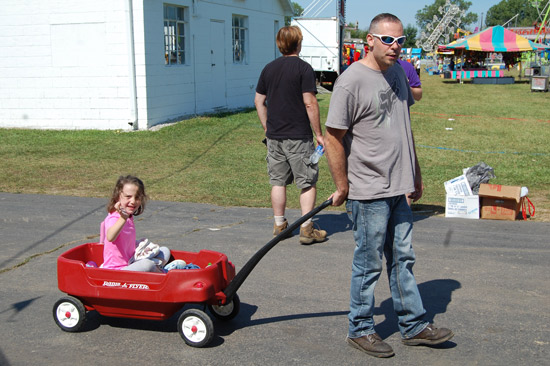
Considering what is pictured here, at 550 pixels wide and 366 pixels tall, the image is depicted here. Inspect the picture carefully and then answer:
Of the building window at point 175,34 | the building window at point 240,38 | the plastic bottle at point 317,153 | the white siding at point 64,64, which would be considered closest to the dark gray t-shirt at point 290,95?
the plastic bottle at point 317,153

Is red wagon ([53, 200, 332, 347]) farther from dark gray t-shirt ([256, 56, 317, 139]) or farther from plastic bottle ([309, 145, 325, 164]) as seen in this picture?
dark gray t-shirt ([256, 56, 317, 139])

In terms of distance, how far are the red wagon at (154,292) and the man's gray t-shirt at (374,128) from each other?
33 cm

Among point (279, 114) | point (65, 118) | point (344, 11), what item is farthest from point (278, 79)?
point (344, 11)

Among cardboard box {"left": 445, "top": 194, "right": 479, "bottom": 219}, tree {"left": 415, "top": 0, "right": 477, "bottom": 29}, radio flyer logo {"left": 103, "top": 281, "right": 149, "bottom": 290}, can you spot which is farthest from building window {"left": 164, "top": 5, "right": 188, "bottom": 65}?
tree {"left": 415, "top": 0, "right": 477, "bottom": 29}

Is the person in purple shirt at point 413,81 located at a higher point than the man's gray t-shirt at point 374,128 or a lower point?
higher

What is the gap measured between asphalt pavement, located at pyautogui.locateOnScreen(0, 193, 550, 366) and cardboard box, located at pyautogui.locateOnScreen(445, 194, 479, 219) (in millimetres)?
143

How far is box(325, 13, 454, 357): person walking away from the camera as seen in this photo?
12.0 ft

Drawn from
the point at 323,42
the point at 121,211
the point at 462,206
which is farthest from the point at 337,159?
the point at 323,42

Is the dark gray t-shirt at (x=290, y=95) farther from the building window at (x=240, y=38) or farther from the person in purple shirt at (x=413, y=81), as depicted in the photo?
the building window at (x=240, y=38)

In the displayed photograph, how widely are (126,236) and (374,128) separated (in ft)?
6.19

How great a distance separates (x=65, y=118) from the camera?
15938 millimetres

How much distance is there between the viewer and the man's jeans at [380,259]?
3.74m

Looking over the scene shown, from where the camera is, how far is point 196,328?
3.92 meters

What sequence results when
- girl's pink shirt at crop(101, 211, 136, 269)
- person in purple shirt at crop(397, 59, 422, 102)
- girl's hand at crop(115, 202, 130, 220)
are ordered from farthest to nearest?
1. person in purple shirt at crop(397, 59, 422, 102)
2. girl's pink shirt at crop(101, 211, 136, 269)
3. girl's hand at crop(115, 202, 130, 220)
